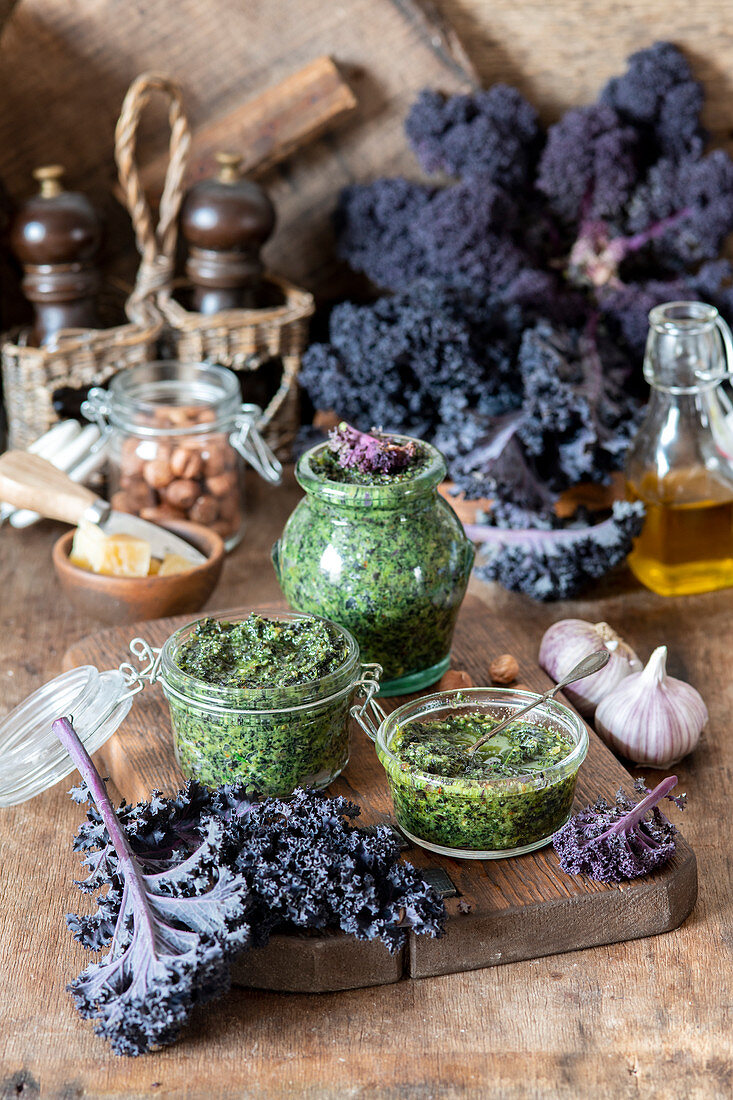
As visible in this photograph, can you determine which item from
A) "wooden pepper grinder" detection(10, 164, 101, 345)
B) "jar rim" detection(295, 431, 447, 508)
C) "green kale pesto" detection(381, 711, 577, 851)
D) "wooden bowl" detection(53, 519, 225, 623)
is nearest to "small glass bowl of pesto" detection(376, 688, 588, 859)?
"green kale pesto" detection(381, 711, 577, 851)

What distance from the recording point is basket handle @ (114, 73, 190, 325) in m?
1.89

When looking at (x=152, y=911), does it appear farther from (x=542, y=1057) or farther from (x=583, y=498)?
(x=583, y=498)

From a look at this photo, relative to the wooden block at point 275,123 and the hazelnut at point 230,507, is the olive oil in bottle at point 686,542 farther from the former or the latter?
the wooden block at point 275,123

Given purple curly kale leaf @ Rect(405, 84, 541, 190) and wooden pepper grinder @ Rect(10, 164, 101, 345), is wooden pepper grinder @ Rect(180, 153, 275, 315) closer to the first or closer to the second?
wooden pepper grinder @ Rect(10, 164, 101, 345)

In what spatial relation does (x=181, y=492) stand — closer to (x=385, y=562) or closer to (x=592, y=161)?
(x=385, y=562)

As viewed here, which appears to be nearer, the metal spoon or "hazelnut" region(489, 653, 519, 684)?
the metal spoon

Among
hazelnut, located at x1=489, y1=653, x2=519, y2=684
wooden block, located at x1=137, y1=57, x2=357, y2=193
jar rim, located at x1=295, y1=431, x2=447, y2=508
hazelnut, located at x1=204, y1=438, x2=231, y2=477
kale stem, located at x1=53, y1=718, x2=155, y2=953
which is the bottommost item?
hazelnut, located at x1=204, y1=438, x2=231, y2=477

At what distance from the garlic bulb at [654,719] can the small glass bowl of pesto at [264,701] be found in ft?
0.97

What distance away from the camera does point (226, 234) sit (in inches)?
77.2

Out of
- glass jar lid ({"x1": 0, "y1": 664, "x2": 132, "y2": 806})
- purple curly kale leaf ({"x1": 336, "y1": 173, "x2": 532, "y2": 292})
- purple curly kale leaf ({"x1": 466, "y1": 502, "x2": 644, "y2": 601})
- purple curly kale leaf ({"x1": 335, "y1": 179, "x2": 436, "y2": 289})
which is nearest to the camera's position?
glass jar lid ({"x1": 0, "y1": 664, "x2": 132, "y2": 806})

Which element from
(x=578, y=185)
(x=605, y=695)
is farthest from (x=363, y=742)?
(x=578, y=185)

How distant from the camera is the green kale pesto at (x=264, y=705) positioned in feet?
3.53

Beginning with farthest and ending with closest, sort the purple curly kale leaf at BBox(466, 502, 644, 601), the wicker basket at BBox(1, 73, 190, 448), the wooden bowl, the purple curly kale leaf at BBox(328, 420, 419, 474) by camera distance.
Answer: the wicker basket at BBox(1, 73, 190, 448) < the purple curly kale leaf at BBox(466, 502, 644, 601) < the wooden bowl < the purple curly kale leaf at BBox(328, 420, 419, 474)

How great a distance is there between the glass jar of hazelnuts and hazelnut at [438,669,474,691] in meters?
0.60
